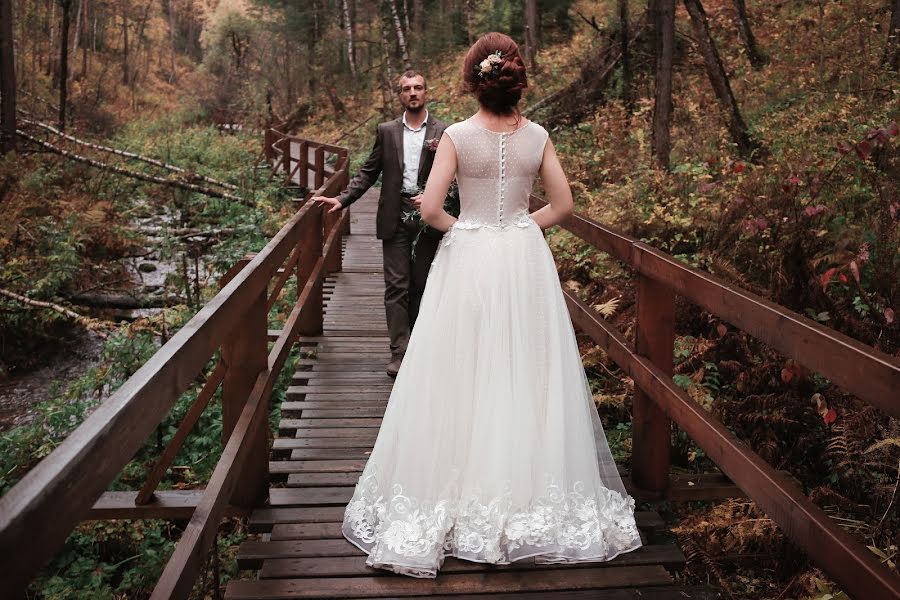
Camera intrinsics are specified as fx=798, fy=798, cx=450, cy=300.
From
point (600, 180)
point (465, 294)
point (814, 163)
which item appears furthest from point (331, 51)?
point (465, 294)

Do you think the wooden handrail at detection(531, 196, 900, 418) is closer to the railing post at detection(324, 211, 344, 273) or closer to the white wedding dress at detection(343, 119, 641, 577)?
the white wedding dress at detection(343, 119, 641, 577)

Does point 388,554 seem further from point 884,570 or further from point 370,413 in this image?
point 370,413

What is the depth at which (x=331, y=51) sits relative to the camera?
3656 cm

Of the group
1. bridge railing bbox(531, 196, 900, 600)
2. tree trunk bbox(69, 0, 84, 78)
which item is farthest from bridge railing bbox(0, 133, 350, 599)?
tree trunk bbox(69, 0, 84, 78)

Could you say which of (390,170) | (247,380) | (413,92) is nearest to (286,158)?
(390,170)

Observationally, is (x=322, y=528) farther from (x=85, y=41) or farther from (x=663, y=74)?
(x=85, y=41)

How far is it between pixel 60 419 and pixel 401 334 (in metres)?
3.15

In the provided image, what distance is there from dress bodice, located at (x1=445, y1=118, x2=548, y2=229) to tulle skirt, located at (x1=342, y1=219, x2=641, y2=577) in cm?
6

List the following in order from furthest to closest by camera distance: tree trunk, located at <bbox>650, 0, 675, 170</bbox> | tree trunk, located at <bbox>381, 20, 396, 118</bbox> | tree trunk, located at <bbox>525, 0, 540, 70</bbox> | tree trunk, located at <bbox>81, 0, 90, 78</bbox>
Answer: tree trunk, located at <bbox>81, 0, 90, 78</bbox> < tree trunk, located at <bbox>381, 20, 396, 118</bbox> < tree trunk, located at <bbox>525, 0, 540, 70</bbox> < tree trunk, located at <bbox>650, 0, 675, 170</bbox>

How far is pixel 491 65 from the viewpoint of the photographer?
356 centimetres

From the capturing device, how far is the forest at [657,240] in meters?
4.99

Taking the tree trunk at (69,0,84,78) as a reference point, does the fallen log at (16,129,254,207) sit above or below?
below

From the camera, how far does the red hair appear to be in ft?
11.7

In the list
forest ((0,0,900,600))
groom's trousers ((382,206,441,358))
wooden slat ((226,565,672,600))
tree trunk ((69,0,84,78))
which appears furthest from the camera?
tree trunk ((69,0,84,78))
